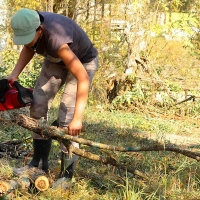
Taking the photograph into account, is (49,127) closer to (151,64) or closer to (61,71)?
(61,71)

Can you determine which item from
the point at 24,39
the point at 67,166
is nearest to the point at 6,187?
the point at 67,166

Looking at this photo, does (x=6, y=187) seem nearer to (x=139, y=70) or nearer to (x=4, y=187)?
(x=4, y=187)

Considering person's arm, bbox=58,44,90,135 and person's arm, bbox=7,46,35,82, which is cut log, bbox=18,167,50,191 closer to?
person's arm, bbox=58,44,90,135

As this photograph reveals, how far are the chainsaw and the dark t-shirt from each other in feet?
1.18

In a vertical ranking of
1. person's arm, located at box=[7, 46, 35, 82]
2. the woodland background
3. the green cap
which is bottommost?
the woodland background

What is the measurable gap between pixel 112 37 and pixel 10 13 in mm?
4072

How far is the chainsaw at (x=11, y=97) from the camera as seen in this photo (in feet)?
10.9

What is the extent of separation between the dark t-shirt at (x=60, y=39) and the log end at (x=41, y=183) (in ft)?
3.16

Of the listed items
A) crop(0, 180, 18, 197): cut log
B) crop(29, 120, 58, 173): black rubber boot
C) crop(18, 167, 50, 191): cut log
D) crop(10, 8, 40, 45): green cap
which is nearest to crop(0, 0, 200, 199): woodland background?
crop(29, 120, 58, 173): black rubber boot

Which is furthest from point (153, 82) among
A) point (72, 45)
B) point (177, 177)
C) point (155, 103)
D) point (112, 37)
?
point (72, 45)

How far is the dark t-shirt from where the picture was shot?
313 centimetres

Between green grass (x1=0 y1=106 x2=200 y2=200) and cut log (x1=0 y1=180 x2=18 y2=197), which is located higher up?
cut log (x1=0 y1=180 x2=18 y2=197)

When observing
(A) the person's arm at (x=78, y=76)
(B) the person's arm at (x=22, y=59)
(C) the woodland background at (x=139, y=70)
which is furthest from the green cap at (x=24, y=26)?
(C) the woodland background at (x=139, y=70)

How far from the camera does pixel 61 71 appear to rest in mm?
3611
